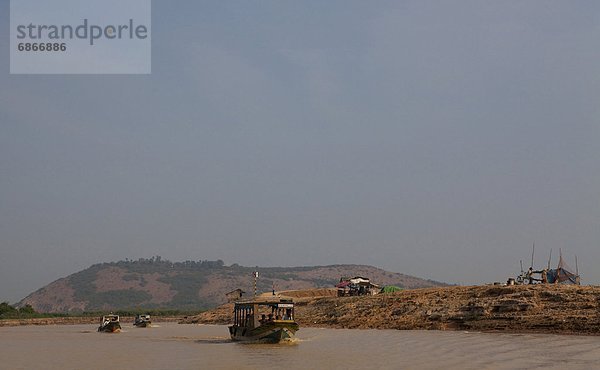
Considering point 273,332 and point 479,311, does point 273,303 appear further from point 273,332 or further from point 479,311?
point 479,311

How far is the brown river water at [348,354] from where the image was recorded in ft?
93.5

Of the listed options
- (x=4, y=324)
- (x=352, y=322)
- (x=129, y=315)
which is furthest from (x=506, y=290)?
(x=129, y=315)

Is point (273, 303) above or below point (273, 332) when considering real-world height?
above

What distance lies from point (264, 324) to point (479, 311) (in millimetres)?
17288

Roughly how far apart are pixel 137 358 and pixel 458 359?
50.5 feet

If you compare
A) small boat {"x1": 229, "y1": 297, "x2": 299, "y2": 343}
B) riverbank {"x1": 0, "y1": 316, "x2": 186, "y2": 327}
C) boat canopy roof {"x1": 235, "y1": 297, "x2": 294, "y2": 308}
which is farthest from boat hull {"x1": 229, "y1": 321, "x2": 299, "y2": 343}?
riverbank {"x1": 0, "y1": 316, "x2": 186, "y2": 327}

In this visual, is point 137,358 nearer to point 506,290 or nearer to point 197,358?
point 197,358

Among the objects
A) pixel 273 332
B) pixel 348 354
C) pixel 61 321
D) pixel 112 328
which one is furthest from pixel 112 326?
pixel 61 321

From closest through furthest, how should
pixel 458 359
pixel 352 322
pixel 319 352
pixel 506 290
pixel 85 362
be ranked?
pixel 458 359 → pixel 85 362 → pixel 319 352 → pixel 506 290 → pixel 352 322

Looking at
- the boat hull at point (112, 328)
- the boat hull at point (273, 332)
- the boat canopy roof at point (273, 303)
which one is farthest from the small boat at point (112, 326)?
the boat hull at point (273, 332)

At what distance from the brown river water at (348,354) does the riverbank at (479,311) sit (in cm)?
310

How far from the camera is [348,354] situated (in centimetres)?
3312

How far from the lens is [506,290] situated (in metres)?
53.2

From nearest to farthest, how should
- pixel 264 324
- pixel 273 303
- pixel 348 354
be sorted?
pixel 348 354, pixel 264 324, pixel 273 303
